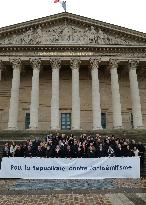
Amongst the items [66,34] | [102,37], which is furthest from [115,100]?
[66,34]

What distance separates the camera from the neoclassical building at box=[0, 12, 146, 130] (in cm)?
2998

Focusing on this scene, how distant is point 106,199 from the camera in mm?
8641

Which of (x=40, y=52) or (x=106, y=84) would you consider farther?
(x=106, y=84)

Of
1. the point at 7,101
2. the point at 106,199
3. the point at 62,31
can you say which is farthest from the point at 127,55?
the point at 106,199

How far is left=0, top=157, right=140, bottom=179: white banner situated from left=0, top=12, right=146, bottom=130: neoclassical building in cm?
1515

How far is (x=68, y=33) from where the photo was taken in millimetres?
32500

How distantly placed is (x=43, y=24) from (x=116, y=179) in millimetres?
23344

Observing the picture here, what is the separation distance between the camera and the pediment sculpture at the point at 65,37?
31.7 metres

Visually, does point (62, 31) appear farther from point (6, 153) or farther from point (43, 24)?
point (6, 153)

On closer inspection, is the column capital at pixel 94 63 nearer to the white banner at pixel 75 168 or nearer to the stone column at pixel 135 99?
the stone column at pixel 135 99

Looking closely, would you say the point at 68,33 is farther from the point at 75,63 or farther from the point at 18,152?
the point at 18,152

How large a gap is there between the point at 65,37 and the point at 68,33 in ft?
2.50

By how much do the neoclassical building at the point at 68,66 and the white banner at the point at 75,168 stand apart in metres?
15.2

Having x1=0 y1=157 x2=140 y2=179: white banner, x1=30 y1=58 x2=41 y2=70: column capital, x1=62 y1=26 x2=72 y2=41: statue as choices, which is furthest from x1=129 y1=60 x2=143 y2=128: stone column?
x1=0 y1=157 x2=140 y2=179: white banner
